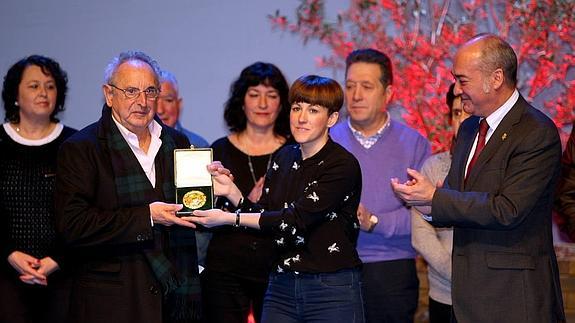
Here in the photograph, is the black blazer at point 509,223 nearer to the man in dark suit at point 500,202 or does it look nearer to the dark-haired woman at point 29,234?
the man in dark suit at point 500,202

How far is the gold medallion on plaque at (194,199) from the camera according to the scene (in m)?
3.39

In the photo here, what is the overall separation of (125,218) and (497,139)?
1.39 m

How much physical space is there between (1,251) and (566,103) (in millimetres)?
3449

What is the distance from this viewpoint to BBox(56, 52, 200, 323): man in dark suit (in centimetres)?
328

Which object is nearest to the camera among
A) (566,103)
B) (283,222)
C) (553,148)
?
(553,148)

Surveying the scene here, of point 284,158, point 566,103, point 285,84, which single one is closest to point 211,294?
point 284,158

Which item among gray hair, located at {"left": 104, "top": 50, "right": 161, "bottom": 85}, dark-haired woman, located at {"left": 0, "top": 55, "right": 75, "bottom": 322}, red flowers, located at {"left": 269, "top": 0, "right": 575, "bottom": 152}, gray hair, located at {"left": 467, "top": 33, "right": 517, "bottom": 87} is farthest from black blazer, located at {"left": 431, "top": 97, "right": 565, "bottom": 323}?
red flowers, located at {"left": 269, "top": 0, "right": 575, "bottom": 152}

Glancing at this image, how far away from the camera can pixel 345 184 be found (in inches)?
135

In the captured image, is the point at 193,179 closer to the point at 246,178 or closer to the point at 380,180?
the point at 246,178

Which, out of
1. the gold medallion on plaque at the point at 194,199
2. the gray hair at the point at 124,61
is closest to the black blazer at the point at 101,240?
the gold medallion on plaque at the point at 194,199

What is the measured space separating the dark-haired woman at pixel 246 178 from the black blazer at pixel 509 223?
1.10 metres

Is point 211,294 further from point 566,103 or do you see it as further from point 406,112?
point 566,103

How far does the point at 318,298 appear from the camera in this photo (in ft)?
11.0

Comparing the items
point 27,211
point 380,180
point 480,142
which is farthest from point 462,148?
point 27,211
